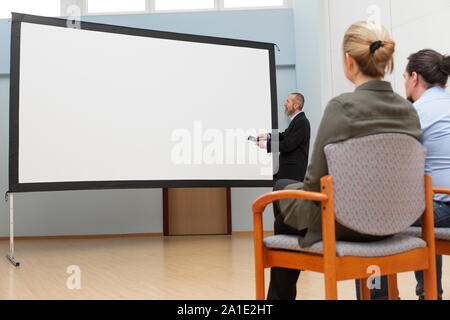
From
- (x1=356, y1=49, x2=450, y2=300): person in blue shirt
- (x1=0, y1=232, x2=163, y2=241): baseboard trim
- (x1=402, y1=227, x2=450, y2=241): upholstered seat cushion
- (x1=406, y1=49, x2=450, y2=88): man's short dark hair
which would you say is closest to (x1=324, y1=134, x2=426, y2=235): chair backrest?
(x1=402, y1=227, x2=450, y2=241): upholstered seat cushion

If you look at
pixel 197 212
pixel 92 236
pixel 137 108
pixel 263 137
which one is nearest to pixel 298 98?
pixel 263 137

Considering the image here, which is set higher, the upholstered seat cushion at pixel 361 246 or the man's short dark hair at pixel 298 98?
the man's short dark hair at pixel 298 98

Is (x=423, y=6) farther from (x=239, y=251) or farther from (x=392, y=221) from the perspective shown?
(x=392, y=221)

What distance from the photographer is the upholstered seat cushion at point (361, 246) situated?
54.5 inches

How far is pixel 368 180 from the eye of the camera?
4.50 feet

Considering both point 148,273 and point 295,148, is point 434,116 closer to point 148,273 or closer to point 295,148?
point 148,273

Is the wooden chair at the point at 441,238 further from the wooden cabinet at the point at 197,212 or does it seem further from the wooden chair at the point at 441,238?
the wooden cabinet at the point at 197,212

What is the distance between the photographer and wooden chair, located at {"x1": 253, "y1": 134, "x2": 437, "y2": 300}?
4.45 ft

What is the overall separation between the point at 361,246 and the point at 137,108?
3.82 meters

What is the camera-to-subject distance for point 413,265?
1.50 metres

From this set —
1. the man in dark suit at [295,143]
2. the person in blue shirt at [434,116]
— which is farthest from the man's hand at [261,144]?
the person in blue shirt at [434,116]

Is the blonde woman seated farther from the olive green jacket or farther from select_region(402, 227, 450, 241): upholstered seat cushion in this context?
select_region(402, 227, 450, 241): upholstered seat cushion


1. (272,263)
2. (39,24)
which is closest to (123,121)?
(39,24)

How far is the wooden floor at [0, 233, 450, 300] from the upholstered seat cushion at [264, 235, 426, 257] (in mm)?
1038
